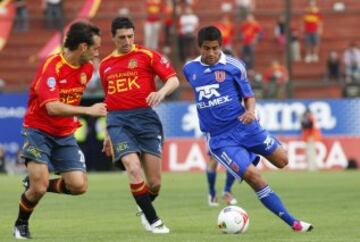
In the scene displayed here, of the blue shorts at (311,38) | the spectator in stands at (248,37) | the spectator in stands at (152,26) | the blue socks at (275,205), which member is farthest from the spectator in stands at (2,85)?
the blue socks at (275,205)

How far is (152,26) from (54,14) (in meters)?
3.10

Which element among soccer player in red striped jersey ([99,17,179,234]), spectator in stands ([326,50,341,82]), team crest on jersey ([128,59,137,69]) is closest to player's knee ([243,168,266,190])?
soccer player in red striped jersey ([99,17,179,234])

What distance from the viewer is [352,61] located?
3378cm

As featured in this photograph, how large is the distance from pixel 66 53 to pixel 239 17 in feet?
73.7

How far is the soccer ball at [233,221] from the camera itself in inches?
498

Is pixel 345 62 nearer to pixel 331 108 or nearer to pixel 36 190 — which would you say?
pixel 331 108

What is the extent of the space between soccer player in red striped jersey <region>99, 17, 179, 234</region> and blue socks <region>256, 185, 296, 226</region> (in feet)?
5.22

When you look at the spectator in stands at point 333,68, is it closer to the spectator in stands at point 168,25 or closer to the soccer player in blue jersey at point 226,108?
the spectator in stands at point 168,25

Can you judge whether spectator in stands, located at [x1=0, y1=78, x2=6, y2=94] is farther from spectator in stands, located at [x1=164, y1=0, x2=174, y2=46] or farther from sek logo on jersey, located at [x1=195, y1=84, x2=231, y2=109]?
sek logo on jersey, located at [x1=195, y1=84, x2=231, y2=109]

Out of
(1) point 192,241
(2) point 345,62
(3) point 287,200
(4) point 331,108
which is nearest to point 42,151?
(1) point 192,241

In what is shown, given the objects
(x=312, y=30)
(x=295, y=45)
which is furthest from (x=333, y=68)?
(x=312, y=30)

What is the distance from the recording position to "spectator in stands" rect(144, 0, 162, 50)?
113 feet

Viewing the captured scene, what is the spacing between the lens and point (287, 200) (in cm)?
1864

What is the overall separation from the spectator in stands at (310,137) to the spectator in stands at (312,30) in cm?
474
